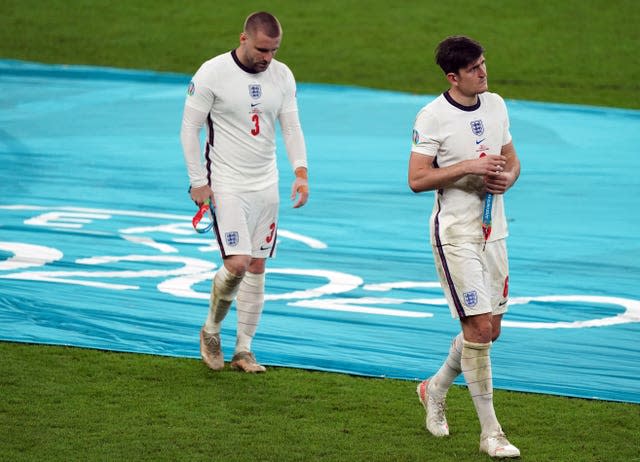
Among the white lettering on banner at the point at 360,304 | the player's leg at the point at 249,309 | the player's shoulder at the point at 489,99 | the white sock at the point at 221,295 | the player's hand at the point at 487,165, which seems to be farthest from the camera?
the white lettering on banner at the point at 360,304

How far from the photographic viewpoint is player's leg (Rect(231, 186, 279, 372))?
7238 mm

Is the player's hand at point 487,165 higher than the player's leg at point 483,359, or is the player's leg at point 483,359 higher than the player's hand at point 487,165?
the player's hand at point 487,165

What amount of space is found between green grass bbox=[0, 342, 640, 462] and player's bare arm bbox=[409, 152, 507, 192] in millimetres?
1310

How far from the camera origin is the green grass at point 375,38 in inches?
747

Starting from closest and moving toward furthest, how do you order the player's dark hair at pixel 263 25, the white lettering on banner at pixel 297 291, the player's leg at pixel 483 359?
the player's leg at pixel 483 359 → the player's dark hair at pixel 263 25 → the white lettering on banner at pixel 297 291

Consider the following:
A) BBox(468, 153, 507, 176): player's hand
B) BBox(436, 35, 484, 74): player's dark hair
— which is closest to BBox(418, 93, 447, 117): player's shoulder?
BBox(436, 35, 484, 74): player's dark hair

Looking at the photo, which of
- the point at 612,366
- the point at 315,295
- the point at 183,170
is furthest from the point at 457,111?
the point at 183,170

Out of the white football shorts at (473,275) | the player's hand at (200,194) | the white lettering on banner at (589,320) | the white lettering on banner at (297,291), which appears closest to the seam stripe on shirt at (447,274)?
the white football shorts at (473,275)

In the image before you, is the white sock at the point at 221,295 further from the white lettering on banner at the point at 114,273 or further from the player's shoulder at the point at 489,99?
the player's shoulder at the point at 489,99

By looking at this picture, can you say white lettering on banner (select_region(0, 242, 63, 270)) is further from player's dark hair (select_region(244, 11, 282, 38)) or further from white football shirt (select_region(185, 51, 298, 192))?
player's dark hair (select_region(244, 11, 282, 38))

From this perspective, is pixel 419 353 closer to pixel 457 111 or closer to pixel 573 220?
pixel 457 111

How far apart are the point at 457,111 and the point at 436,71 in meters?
13.8

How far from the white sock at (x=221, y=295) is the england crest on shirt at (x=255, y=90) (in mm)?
1050

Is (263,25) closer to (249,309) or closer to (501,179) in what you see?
(249,309)
